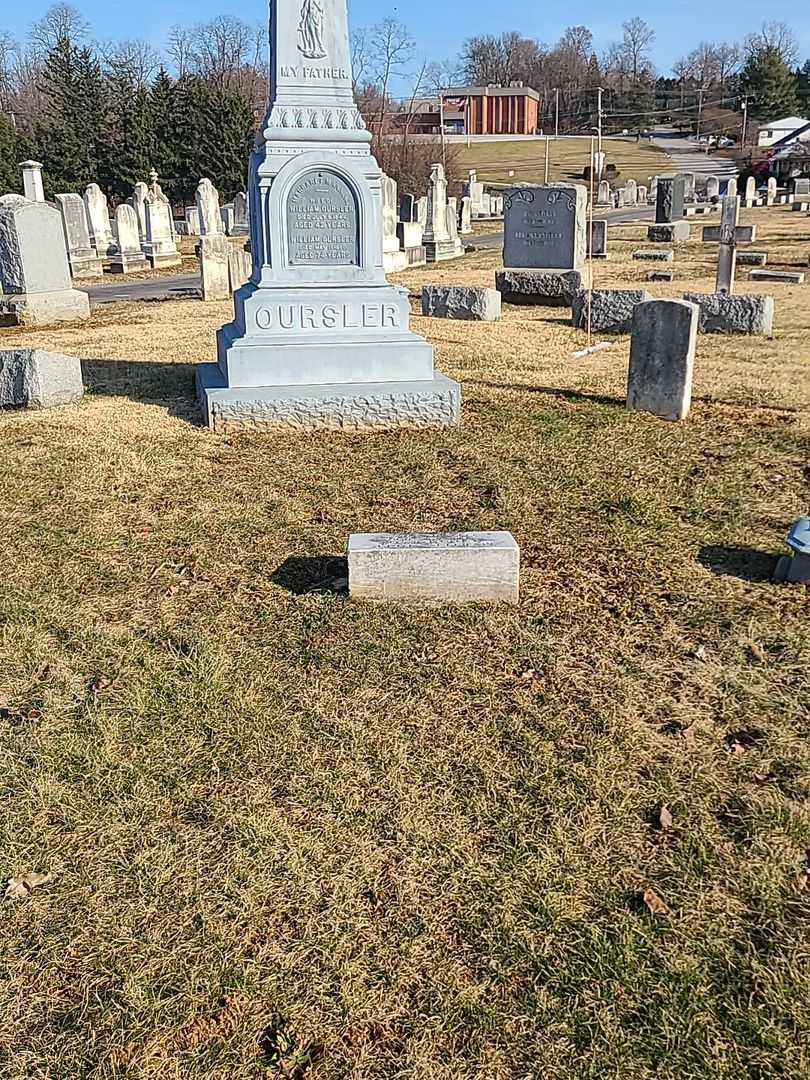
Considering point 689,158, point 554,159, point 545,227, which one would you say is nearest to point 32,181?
point 545,227

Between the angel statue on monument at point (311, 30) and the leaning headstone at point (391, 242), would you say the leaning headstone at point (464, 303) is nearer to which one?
the angel statue on monument at point (311, 30)

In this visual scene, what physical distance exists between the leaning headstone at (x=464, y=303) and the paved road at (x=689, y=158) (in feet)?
153

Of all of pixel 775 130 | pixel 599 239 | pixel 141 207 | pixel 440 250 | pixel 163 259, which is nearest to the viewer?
pixel 599 239

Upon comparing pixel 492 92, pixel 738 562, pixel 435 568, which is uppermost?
pixel 492 92

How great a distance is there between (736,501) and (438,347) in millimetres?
5588

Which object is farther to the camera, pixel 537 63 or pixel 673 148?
pixel 537 63

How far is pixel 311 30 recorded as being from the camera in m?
6.78

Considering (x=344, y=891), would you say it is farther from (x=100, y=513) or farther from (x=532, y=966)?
(x=100, y=513)

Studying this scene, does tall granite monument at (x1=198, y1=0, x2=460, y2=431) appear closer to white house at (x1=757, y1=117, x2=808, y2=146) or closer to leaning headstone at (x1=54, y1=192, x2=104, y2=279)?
leaning headstone at (x1=54, y1=192, x2=104, y2=279)

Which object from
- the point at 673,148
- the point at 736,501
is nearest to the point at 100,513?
the point at 736,501

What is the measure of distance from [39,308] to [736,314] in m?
10.5

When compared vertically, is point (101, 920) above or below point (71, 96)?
below

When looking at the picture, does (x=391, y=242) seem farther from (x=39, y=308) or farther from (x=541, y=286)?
(x=39, y=308)

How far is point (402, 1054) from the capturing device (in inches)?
77.2
